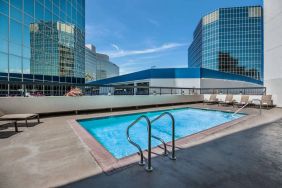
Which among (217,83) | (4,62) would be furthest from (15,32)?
(217,83)

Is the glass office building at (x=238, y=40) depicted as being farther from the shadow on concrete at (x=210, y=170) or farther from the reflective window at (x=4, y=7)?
the shadow on concrete at (x=210, y=170)

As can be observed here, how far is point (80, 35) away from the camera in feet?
82.9

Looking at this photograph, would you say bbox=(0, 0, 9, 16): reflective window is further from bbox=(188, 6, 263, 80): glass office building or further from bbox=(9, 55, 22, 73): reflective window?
bbox=(188, 6, 263, 80): glass office building

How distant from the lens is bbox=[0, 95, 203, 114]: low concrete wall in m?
6.28

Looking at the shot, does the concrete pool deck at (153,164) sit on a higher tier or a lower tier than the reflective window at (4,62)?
lower

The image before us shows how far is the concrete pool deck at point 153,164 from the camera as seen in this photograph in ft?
6.66

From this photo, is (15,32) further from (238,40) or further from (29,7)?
(238,40)

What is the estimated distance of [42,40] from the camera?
17656 millimetres

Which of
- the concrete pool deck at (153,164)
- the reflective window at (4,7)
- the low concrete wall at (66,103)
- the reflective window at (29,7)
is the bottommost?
the concrete pool deck at (153,164)

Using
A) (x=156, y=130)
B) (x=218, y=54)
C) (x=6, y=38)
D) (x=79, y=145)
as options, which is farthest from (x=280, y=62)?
(x=218, y=54)

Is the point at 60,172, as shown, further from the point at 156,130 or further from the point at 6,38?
the point at 6,38

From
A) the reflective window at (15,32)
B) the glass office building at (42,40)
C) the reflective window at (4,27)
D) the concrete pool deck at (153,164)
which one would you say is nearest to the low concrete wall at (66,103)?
the concrete pool deck at (153,164)

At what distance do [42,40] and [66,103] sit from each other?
14.3 metres

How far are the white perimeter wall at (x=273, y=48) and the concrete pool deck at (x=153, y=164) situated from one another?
26.5 feet
